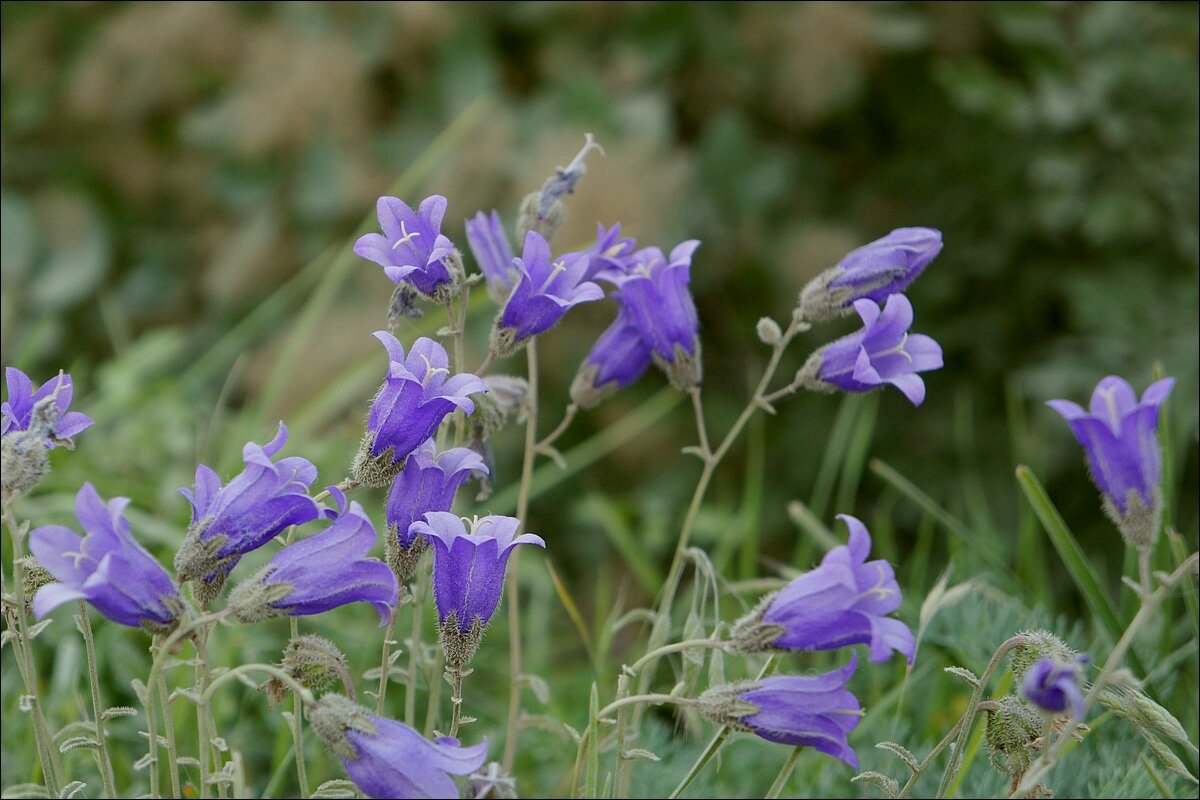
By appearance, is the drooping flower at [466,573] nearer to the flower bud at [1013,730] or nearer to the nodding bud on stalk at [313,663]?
the nodding bud on stalk at [313,663]

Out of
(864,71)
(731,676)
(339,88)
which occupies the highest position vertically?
(339,88)

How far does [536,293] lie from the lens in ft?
4.91

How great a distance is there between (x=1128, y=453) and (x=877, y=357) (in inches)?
15.2

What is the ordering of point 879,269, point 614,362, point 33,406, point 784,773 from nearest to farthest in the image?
point 33,406, point 784,773, point 879,269, point 614,362

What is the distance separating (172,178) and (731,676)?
3.09 meters

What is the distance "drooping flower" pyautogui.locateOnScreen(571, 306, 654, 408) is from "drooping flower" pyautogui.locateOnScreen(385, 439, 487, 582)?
1.42 feet

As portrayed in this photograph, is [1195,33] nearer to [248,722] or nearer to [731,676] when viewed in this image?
[731,676]

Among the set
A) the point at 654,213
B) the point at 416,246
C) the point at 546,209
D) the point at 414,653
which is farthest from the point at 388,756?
the point at 654,213

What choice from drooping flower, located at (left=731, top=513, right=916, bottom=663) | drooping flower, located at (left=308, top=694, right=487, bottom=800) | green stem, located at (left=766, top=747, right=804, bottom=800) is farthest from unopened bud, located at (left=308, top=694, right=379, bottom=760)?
green stem, located at (left=766, top=747, right=804, bottom=800)

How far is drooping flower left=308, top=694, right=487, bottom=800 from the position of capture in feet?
3.65

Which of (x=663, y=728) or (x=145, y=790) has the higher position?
(x=145, y=790)

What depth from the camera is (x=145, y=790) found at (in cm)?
200

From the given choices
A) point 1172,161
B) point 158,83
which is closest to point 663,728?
point 1172,161

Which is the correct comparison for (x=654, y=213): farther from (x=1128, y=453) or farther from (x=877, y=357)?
(x=1128, y=453)
